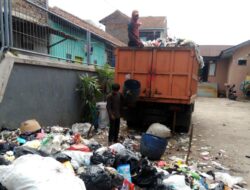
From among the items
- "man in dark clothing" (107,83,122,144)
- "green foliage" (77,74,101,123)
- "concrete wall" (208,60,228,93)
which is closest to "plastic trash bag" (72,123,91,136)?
"green foliage" (77,74,101,123)

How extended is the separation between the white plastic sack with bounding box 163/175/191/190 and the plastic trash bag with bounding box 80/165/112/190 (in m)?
0.87

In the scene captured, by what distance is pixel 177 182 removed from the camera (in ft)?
11.0

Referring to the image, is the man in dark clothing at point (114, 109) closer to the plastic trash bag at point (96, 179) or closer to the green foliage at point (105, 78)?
the green foliage at point (105, 78)

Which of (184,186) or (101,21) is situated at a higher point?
(101,21)

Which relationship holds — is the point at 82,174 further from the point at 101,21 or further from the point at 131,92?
the point at 101,21

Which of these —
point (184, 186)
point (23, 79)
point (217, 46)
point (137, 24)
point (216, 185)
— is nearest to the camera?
point (184, 186)

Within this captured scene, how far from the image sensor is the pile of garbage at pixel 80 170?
2316mm

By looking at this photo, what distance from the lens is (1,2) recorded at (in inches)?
185

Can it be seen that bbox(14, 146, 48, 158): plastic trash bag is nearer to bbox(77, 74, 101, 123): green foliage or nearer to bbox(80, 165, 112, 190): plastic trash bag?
bbox(80, 165, 112, 190): plastic trash bag

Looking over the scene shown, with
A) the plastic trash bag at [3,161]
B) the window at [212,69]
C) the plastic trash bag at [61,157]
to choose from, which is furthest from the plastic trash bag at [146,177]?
the window at [212,69]

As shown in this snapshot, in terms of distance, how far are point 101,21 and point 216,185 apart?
3122 cm

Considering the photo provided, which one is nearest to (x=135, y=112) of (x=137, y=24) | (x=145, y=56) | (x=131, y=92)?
(x=131, y=92)

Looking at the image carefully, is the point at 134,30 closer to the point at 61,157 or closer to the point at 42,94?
the point at 42,94

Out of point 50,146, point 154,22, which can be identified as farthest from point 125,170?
point 154,22
